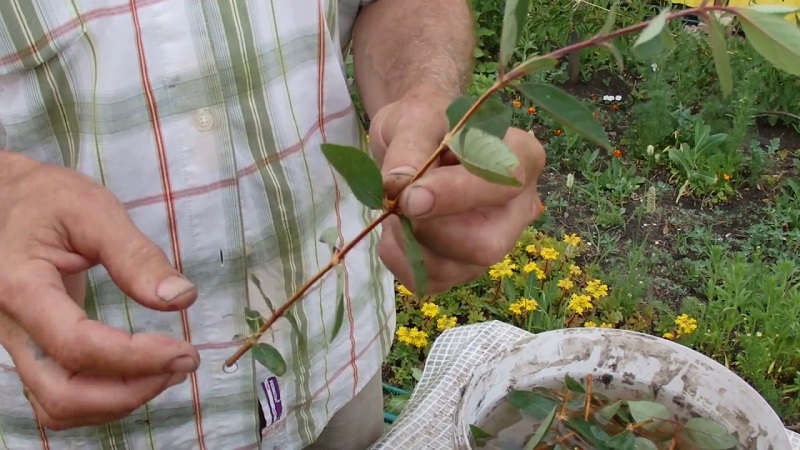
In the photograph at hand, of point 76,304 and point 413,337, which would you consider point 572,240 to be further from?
point 76,304

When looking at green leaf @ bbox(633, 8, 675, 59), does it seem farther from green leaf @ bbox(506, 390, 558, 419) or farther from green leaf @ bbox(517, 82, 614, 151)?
green leaf @ bbox(506, 390, 558, 419)

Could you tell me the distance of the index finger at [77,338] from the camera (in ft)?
1.85

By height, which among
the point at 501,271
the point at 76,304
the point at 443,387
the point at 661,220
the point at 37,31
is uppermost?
the point at 37,31

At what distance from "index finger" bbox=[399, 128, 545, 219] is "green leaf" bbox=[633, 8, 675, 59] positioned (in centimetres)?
12

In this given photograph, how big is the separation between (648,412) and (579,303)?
955mm

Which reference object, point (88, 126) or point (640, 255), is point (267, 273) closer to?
point (88, 126)

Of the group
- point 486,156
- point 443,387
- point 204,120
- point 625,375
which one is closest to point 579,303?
point 443,387

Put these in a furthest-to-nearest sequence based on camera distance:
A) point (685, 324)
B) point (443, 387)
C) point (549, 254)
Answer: point (549, 254)
point (685, 324)
point (443, 387)

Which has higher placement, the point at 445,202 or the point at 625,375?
the point at 445,202

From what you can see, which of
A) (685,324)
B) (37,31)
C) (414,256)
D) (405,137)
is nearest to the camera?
(414,256)

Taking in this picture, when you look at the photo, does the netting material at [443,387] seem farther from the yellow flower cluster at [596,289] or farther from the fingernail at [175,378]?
the yellow flower cluster at [596,289]

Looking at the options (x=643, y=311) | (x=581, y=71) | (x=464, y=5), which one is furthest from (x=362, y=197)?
(x=581, y=71)

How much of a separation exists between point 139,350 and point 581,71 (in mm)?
2294

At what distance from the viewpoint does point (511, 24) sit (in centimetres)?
50
